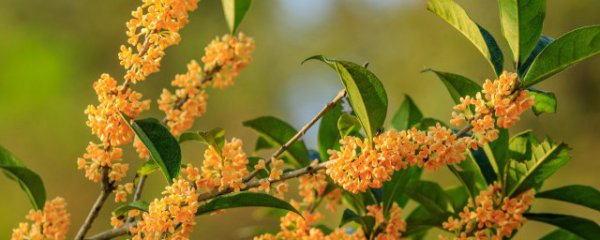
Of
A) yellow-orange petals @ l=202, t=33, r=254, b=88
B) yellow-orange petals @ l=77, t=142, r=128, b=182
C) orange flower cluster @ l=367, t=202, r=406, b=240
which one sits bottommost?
orange flower cluster @ l=367, t=202, r=406, b=240

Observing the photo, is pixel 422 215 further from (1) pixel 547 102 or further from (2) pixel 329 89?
(2) pixel 329 89

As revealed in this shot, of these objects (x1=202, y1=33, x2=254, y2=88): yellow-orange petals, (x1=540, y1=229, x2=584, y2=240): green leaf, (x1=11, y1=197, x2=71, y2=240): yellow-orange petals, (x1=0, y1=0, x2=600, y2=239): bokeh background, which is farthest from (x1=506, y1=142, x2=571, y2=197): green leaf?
(x1=0, y1=0, x2=600, y2=239): bokeh background

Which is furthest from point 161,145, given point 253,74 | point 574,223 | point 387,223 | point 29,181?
point 253,74

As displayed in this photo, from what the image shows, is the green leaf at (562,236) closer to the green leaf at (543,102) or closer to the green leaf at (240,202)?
the green leaf at (543,102)

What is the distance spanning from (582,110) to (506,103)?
7.35 m

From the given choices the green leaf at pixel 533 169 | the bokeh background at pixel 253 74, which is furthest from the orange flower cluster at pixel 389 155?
the bokeh background at pixel 253 74

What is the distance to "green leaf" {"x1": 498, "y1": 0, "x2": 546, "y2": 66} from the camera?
104cm

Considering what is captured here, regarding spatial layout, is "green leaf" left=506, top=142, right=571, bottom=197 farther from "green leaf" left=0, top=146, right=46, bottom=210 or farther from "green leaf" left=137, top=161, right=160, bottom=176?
"green leaf" left=0, top=146, right=46, bottom=210

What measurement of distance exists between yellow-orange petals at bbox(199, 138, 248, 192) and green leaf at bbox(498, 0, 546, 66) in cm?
44

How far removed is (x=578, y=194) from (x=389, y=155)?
46 centimetres

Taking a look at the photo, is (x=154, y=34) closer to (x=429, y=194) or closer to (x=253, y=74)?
(x=429, y=194)

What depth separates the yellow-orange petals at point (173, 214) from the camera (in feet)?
3.07

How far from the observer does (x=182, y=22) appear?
3.48 feet

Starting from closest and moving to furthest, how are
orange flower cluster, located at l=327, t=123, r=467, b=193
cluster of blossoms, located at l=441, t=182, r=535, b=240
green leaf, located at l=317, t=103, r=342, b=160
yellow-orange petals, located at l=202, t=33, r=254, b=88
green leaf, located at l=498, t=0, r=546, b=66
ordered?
orange flower cluster, located at l=327, t=123, r=467, b=193
green leaf, located at l=498, t=0, r=546, b=66
cluster of blossoms, located at l=441, t=182, r=535, b=240
yellow-orange petals, located at l=202, t=33, r=254, b=88
green leaf, located at l=317, t=103, r=342, b=160
